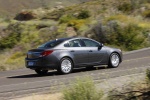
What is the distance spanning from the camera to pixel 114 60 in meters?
21.0

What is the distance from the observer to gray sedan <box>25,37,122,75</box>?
19062 mm

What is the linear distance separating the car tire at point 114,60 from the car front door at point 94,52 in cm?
43

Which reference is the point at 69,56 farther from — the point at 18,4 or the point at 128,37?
the point at 18,4

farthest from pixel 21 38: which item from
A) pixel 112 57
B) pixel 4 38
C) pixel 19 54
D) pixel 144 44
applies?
pixel 112 57

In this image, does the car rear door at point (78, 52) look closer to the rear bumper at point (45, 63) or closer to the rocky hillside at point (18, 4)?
the rear bumper at point (45, 63)

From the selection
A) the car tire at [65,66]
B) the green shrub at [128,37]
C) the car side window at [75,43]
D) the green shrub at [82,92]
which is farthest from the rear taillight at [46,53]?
the green shrub at [128,37]

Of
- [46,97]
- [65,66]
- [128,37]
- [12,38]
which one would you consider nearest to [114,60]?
[65,66]

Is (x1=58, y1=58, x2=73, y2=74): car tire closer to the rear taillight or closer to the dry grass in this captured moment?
the rear taillight

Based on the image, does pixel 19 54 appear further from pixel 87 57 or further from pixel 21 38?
pixel 87 57

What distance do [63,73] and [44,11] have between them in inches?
2367

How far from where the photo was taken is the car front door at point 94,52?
2022 centimetres

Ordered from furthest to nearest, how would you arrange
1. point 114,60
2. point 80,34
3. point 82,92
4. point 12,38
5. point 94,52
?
1. point 12,38
2. point 80,34
3. point 114,60
4. point 94,52
5. point 82,92

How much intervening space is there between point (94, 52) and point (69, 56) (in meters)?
1.45

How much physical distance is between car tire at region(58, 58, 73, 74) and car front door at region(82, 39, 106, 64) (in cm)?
118
